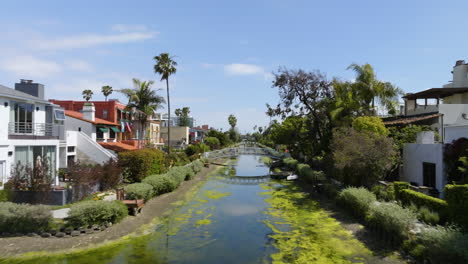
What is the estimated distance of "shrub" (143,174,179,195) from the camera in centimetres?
2975

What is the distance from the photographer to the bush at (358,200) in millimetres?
20812

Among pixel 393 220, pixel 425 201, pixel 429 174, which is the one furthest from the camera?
pixel 429 174

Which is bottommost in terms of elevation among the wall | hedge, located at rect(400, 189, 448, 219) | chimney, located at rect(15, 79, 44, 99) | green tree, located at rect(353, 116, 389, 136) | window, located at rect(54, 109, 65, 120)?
hedge, located at rect(400, 189, 448, 219)

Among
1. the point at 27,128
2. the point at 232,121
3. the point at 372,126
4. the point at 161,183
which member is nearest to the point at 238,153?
the point at 161,183

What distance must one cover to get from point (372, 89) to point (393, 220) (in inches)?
1078

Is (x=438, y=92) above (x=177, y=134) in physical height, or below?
above

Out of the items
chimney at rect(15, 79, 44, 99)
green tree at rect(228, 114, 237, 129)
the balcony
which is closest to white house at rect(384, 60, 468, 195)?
the balcony

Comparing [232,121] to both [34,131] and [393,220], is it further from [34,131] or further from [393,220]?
[393,220]

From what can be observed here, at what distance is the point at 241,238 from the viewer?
19188 millimetres

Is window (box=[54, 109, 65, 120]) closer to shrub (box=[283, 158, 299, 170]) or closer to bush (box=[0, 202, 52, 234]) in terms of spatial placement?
bush (box=[0, 202, 52, 234])

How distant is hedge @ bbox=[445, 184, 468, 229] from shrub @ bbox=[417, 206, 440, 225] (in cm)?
106

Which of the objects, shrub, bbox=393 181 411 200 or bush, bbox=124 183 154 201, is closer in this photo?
shrub, bbox=393 181 411 200

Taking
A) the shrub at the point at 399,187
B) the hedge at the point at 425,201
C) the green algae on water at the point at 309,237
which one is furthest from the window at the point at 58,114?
the hedge at the point at 425,201

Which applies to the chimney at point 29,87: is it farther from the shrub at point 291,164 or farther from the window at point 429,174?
the shrub at point 291,164
